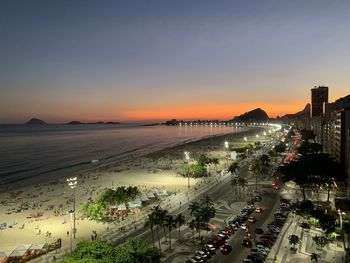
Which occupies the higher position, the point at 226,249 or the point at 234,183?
the point at 234,183

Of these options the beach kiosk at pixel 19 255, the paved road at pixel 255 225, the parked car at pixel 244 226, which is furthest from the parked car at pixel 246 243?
A: the beach kiosk at pixel 19 255

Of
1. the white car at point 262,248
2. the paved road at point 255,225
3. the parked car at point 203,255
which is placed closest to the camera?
the parked car at point 203,255

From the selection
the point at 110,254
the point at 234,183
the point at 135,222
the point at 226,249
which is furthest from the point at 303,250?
the point at 234,183

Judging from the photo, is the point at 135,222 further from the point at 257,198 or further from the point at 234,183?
the point at 234,183

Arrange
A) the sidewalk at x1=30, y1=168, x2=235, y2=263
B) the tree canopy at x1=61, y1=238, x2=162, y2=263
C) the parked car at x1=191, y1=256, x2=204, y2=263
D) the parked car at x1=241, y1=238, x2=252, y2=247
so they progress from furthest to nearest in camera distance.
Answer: the sidewalk at x1=30, y1=168, x2=235, y2=263
the parked car at x1=241, y1=238, x2=252, y2=247
the parked car at x1=191, y1=256, x2=204, y2=263
the tree canopy at x1=61, y1=238, x2=162, y2=263

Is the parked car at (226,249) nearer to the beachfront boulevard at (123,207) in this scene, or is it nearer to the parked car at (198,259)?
the beachfront boulevard at (123,207)

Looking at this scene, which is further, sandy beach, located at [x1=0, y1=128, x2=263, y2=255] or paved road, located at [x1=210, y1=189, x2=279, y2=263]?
sandy beach, located at [x1=0, y1=128, x2=263, y2=255]

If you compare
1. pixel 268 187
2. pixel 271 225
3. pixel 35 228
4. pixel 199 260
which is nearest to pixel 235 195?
pixel 268 187

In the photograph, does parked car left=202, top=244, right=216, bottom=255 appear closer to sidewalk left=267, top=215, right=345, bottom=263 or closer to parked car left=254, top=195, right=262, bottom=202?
sidewalk left=267, top=215, right=345, bottom=263

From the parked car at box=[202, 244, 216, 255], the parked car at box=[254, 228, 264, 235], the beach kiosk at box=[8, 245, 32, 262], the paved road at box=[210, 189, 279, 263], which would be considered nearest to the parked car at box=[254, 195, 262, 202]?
the paved road at box=[210, 189, 279, 263]
